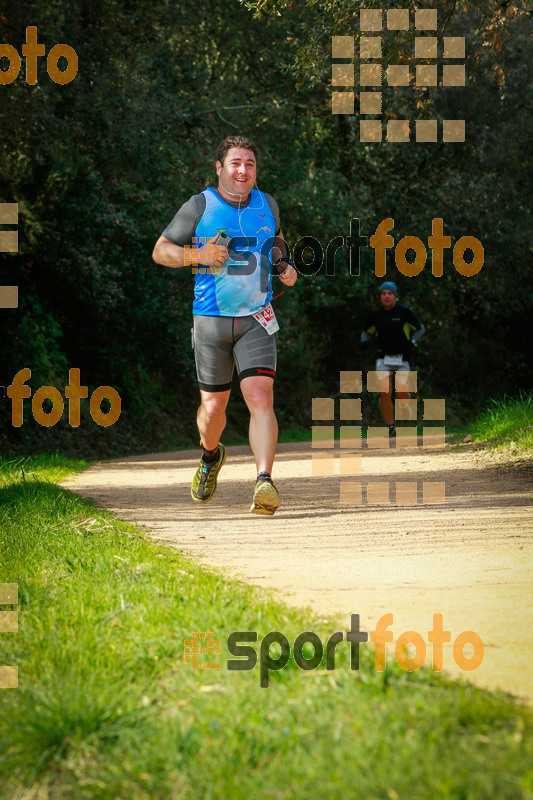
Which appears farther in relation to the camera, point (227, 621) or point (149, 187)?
point (149, 187)

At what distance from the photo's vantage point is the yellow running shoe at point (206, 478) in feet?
21.8

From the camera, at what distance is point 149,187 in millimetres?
17172

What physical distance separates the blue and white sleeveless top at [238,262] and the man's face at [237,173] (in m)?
0.08

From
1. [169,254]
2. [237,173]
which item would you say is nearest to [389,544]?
[169,254]

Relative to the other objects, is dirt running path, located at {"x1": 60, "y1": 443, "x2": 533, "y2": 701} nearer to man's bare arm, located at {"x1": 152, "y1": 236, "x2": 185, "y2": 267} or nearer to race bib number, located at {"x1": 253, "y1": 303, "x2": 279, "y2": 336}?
race bib number, located at {"x1": 253, "y1": 303, "x2": 279, "y2": 336}

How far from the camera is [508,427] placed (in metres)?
9.91

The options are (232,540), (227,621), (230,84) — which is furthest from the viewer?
(230,84)

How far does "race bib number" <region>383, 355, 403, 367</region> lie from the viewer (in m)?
13.0

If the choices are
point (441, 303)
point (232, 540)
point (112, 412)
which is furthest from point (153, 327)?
point (232, 540)

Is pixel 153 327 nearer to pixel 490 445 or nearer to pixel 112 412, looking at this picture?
pixel 112 412

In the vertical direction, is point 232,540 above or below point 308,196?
below

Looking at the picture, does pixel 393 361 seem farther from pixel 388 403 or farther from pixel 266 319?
pixel 266 319

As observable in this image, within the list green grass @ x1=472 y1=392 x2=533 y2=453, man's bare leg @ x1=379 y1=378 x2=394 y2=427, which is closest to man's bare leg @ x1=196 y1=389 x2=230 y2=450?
green grass @ x1=472 y1=392 x2=533 y2=453

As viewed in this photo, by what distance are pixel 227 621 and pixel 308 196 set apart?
55.2 feet
